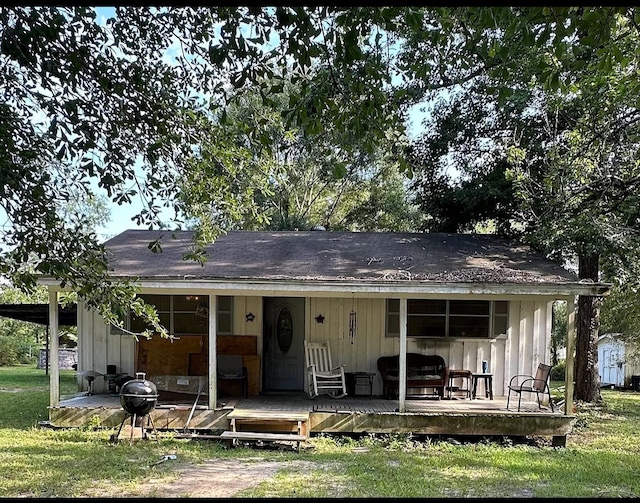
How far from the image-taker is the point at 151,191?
459cm

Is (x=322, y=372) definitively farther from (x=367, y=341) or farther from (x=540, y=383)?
(x=540, y=383)

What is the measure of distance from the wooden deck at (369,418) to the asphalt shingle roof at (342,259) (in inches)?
79.8

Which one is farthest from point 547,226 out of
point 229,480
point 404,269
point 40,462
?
point 40,462

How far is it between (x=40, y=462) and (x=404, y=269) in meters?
5.81

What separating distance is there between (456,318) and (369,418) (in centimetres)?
288

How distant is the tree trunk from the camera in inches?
501

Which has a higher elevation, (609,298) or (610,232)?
(610,232)

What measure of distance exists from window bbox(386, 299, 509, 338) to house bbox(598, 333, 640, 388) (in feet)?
38.9

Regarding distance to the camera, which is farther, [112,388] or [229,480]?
[112,388]

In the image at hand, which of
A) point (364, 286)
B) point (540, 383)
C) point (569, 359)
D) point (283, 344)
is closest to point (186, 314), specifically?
point (283, 344)

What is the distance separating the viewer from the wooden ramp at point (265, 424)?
309 inches

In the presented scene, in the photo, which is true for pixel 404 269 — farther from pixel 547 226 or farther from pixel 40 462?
pixel 40 462

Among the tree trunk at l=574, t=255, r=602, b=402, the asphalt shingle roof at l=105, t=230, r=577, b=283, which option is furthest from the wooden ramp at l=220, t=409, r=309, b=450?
the tree trunk at l=574, t=255, r=602, b=402

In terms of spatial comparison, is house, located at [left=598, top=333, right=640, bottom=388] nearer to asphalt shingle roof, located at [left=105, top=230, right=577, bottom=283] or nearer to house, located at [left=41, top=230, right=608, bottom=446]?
asphalt shingle roof, located at [left=105, top=230, right=577, bottom=283]
